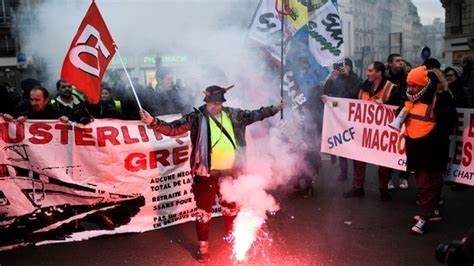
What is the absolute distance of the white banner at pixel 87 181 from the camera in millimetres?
5047

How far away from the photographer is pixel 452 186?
7.22 meters

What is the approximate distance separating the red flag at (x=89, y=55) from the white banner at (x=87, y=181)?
75 cm

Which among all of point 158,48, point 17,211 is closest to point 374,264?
point 17,211

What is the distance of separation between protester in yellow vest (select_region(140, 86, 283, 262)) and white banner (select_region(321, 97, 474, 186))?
7.05ft

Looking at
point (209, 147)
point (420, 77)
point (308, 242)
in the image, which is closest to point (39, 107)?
point (209, 147)

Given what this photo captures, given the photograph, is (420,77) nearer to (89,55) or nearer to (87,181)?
(89,55)

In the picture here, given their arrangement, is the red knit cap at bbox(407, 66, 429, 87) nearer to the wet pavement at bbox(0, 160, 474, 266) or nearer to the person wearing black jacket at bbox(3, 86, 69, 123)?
the wet pavement at bbox(0, 160, 474, 266)

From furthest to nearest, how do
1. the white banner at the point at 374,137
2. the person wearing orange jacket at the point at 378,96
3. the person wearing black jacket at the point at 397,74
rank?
the person wearing black jacket at the point at 397,74, the person wearing orange jacket at the point at 378,96, the white banner at the point at 374,137

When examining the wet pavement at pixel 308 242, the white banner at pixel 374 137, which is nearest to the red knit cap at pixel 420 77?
the white banner at pixel 374 137

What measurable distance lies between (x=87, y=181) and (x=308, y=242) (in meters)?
2.41

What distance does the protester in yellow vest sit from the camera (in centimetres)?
457

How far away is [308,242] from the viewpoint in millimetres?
5027

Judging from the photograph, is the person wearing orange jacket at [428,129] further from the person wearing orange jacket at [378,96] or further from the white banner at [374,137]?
the person wearing orange jacket at [378,96]

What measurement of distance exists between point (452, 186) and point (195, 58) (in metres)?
4.19
